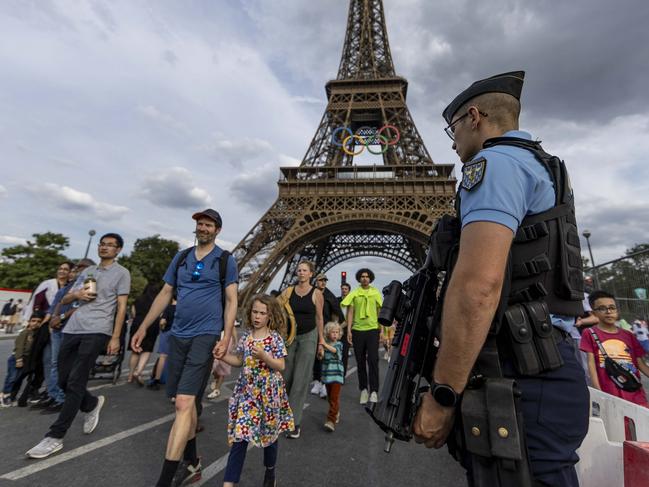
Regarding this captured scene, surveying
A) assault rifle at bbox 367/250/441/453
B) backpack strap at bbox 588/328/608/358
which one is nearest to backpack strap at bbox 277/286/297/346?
assault rifle at bbox 367/250/441/453

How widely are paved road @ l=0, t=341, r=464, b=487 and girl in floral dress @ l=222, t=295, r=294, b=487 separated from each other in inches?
19.9

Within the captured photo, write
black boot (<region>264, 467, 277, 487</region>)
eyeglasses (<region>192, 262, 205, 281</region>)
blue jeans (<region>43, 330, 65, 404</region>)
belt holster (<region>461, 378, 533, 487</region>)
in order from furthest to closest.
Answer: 1. blue jeans (<region>43, 330, 65, 404</region>)
2. eyeglasses (<region>192, 262, 205, 281</region>)
3. black boot (<region>264, 467, 277, 487</region>)
4. belt holster (<region>461, 378, 533, 487</region>)

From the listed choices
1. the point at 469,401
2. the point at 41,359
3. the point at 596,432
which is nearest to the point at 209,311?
the point at 469,401

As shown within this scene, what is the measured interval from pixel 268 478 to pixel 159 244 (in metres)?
47.2

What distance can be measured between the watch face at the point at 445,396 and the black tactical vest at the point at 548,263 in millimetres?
292

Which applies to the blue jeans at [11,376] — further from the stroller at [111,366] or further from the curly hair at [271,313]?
the curly hair at [271,313]

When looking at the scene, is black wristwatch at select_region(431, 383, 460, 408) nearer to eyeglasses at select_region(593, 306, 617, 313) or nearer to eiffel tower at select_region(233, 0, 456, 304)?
eyeglasses at select_region(593, 306, 617, 313)

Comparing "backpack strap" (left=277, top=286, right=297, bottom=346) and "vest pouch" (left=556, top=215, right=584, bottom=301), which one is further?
"backpack strap" (left=277, top=286, right=297, bottom=346)

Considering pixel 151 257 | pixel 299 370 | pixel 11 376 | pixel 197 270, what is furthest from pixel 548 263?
pixel 151 257

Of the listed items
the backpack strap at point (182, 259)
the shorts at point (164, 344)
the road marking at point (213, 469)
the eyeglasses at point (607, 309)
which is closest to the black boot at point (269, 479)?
the road marking at point (213, 469)

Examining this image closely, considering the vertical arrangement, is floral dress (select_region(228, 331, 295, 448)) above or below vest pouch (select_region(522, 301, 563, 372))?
below

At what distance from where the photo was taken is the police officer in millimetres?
1085

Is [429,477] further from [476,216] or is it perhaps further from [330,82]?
[330,82]

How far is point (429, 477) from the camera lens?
115 inches
